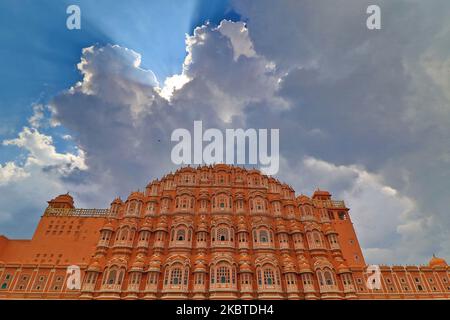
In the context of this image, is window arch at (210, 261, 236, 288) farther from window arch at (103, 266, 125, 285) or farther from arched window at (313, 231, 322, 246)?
arched window at (313, 231, 322, 246)

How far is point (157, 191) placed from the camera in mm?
47094

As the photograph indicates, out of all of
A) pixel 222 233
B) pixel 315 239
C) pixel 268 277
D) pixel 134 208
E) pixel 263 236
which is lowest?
pixel 268 277

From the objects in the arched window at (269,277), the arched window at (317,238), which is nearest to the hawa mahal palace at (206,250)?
the arched window at (269,277)

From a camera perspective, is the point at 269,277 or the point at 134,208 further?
the point at 134,208

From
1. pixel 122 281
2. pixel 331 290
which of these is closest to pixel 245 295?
pixel 331 290

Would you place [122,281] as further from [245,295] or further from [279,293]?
[279,293]

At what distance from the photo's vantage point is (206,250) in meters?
38.7

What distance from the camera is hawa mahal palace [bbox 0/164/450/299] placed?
115ft

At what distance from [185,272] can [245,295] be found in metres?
8.19

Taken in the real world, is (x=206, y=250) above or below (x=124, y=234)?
below

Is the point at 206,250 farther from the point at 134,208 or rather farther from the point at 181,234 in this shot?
the point at 134,208

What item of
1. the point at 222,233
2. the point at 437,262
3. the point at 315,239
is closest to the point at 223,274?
the point at 222,233

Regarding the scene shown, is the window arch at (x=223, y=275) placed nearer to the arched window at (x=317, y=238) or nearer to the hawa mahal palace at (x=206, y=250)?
the hawa mahal palace at (x=206, y=250)

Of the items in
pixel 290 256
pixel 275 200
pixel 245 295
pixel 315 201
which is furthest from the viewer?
pixel 315 201
